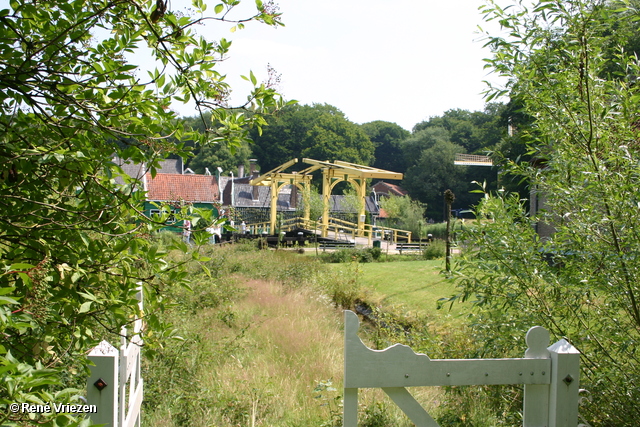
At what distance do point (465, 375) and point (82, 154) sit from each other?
1.56 m

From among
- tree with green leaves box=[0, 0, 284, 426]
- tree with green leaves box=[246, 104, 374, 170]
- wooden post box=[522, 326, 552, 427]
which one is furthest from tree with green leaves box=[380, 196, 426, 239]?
tree with green leaves box=[0, 0, 284, 426]

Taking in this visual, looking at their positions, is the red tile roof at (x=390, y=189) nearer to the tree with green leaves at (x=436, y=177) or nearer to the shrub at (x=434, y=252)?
the tree with green leaves at (x=436, y=177)

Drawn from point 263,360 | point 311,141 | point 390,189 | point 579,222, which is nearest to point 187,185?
point 263,360

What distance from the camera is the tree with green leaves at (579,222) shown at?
2549 millimetres

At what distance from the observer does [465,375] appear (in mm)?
1896

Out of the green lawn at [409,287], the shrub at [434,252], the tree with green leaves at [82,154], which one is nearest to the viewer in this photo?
the tree with green leaves at [82,154]

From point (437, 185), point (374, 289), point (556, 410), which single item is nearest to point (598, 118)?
point (556, 410)

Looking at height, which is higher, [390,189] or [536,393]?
[390,189]

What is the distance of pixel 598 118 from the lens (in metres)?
2.74

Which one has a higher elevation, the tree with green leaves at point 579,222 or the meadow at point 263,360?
the tree with green leaves at point 579,222

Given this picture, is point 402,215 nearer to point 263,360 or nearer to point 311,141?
point 311,141

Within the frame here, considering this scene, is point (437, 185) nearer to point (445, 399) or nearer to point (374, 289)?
point (374, 289)

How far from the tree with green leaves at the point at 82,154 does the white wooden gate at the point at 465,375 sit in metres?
0.72

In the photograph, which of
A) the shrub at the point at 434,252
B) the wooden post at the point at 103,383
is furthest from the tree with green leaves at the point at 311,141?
the wooden post at the point at 103,383
